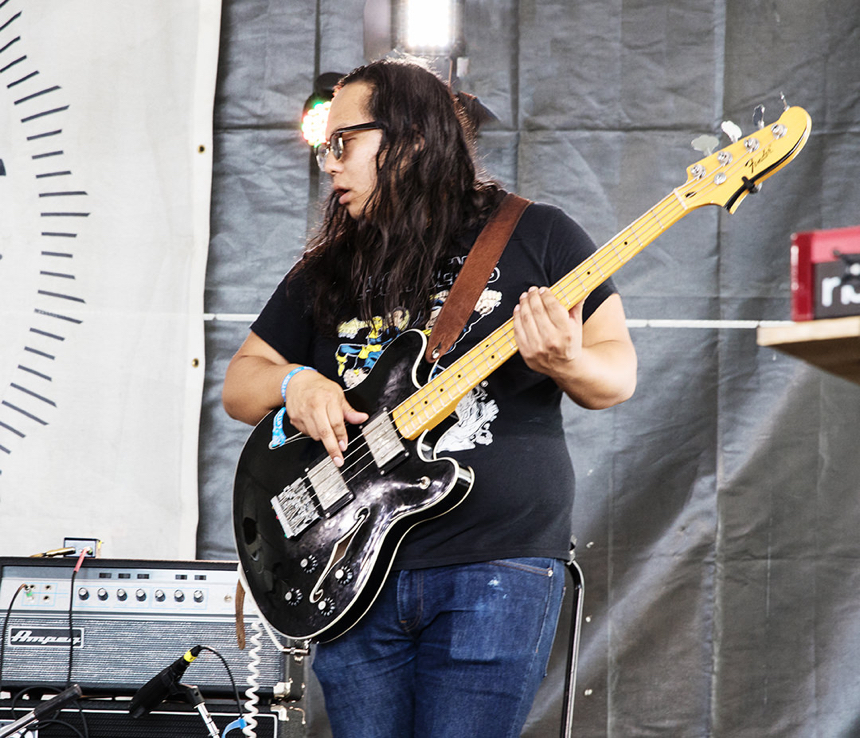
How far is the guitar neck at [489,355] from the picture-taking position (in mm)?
1379

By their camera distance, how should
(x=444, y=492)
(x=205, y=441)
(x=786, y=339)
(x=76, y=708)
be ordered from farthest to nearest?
(x=205, y=441), (x=76, y=708), (x=444, y=492), (x=786, y=339)

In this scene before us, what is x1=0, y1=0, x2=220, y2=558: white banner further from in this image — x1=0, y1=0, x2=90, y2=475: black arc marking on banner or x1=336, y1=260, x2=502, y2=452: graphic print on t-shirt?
x1=336, y1=260, x2=502, y2=452: graphic print on t-shirt

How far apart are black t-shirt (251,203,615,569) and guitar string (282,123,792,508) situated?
62mm

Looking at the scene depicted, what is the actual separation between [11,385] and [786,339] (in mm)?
2130

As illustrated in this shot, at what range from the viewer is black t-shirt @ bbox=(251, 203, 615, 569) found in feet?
4.46

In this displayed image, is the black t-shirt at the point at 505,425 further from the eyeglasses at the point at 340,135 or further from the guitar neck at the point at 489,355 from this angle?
the eyeglasses at the point at 340,135

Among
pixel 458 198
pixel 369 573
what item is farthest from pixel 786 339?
pixel 458 198

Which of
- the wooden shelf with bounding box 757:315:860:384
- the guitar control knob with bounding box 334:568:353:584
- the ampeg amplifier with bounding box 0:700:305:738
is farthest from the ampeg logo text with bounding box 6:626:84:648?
the wooden shelf with bounding box 757:315:860:384

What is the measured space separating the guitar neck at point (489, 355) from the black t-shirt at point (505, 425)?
5 centimetres

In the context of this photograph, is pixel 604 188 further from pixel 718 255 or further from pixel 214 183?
pixel 214 183

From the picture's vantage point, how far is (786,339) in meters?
0.84

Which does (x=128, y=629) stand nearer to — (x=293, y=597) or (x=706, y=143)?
(x=293, y=597)

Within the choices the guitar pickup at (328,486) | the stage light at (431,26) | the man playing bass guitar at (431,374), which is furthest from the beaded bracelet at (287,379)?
the stage light at (431,26)

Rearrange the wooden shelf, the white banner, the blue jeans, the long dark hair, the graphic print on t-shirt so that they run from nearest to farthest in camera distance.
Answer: the wooden shelf, the blue jeans, the graphic print on t-shirt, the long dark hair, the white banner
